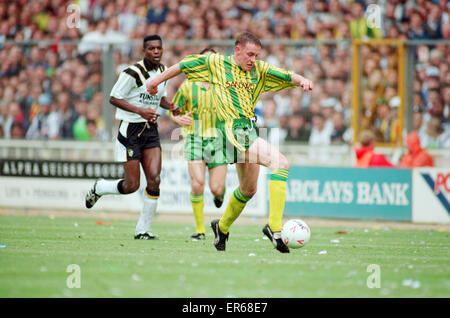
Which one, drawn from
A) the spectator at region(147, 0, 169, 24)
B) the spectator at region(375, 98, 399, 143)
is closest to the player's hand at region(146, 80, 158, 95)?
the spectator at region(375, 98, 399, 143)

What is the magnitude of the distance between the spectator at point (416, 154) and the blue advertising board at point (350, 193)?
393 millimetres

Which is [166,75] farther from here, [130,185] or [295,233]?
[295,233]

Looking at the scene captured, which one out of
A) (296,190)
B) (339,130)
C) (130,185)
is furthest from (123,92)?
(339,130)

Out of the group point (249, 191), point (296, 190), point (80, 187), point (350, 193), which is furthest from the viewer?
point (80, 187)

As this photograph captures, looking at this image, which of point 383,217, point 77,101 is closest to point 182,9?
point 77,101

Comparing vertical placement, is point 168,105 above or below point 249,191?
above

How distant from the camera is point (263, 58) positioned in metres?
15.6

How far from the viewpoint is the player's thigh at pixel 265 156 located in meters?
8.76

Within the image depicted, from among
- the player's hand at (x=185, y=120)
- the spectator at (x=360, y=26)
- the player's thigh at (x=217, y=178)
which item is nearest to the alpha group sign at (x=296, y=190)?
the spectator at (x=360, y=26)

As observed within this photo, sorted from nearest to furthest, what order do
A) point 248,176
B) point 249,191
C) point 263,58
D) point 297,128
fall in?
point 248,176 < point 249,191 < point 297,128 < point 263,58

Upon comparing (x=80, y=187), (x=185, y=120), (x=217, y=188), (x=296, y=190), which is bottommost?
(x=80, y=187)

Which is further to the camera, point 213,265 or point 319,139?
point 319,139

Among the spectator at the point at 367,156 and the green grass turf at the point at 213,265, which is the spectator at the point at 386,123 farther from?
the green grass turf at the point at 213,265

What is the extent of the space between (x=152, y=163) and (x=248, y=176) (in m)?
1.91
